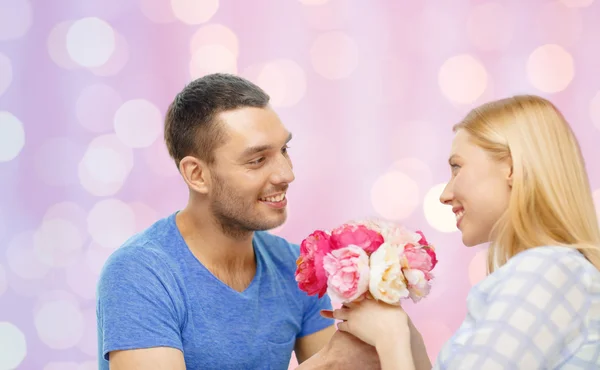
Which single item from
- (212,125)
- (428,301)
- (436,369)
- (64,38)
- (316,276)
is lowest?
(428,301)

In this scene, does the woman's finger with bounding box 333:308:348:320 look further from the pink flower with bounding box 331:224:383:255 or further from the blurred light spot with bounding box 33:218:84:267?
the blurred light spot with bounding box 33:218:84:267

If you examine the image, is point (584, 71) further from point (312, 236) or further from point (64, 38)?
point (64, 38)

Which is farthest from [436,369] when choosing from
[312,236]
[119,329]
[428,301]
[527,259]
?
[428,301]

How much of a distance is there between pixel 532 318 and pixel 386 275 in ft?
1.13

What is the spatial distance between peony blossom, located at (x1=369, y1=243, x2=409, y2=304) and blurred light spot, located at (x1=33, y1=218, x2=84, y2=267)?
176 centimetres

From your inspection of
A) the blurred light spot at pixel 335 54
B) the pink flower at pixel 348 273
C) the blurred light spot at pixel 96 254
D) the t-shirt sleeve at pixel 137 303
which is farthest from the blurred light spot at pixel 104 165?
the pink flower at pixel 348 273

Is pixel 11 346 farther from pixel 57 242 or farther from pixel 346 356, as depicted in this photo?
pixel 346 356

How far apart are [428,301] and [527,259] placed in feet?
5.72

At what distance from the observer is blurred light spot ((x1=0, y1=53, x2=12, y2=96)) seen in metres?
3.21

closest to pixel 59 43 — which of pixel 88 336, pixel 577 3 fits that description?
pixel 88 336

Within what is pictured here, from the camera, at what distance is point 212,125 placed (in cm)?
225

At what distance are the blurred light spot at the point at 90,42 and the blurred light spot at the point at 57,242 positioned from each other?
655mm

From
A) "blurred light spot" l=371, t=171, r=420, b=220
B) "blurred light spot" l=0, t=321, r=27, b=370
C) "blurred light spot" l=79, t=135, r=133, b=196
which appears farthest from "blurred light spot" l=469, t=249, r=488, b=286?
"blurred light spot" l=0, t=321, r=27, b=370

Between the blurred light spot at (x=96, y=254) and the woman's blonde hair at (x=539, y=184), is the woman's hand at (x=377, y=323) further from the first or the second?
the blurred light spot at (x=96, y=254)
